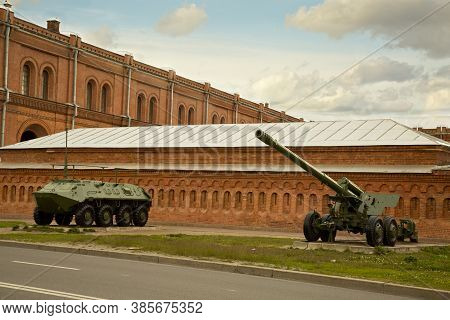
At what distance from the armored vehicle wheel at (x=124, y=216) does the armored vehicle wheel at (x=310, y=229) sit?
10133 mm

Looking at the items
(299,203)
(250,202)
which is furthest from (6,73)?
(299,203)

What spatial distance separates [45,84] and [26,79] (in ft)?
5.63

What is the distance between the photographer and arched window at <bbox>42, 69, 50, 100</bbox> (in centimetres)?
4537

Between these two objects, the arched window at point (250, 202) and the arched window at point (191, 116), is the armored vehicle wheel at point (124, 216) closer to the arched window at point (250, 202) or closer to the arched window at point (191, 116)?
the arched window at point (250, 202)

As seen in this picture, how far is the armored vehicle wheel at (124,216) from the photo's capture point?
91.5 feet

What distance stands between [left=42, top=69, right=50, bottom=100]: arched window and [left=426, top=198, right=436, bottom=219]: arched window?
92.2 feet

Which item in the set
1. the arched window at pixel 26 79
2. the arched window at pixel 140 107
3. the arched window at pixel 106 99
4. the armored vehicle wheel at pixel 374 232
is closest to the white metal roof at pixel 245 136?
the arched window at pixel 26 79

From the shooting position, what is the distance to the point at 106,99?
51.2 metres

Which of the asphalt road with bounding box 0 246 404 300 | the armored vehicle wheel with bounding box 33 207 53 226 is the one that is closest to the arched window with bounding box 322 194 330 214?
the armored vehicle wheel with bounding box 33 207 53 226

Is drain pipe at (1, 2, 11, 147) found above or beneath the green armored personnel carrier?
above

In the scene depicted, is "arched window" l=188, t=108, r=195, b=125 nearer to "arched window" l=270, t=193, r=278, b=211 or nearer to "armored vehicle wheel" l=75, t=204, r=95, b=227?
"arched window" l=270, t=193, r=278, b=211

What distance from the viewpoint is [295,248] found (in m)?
18.9

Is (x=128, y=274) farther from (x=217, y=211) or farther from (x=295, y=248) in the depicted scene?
(x=217, y=211)
